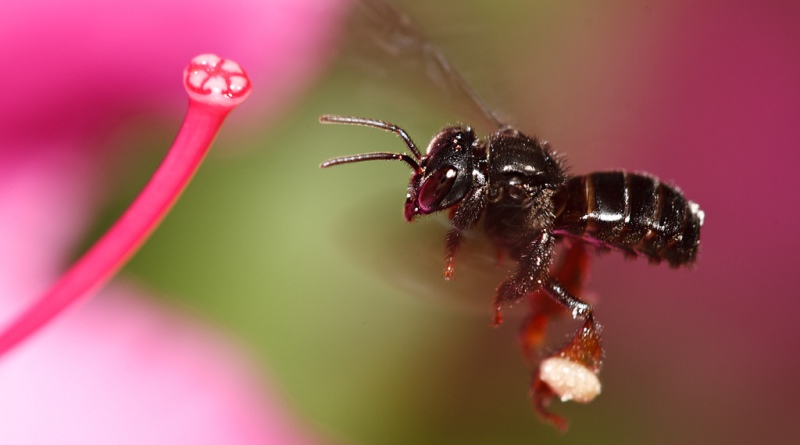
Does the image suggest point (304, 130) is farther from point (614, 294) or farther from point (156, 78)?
point (614, 294)

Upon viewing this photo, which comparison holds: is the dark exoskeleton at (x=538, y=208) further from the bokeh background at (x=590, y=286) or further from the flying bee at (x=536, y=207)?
the bokeh background at (x=590, y=286)

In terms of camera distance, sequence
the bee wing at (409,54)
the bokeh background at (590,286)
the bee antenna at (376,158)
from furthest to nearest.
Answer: the bokeh background at (590,286) < the bee wing at (409,54) < the bee antenna at (376,158)

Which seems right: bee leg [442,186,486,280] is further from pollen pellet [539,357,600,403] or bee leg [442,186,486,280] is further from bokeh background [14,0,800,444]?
bokeh background [14,0,800,444]

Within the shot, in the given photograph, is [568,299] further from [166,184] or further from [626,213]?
[166,184]

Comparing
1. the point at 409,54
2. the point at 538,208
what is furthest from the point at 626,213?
the point at 409,54

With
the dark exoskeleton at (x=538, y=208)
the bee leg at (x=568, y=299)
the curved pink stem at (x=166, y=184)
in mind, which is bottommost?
the curved pink stem at (x=166, y=184)

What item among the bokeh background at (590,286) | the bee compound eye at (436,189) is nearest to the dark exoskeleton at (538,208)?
the bee compound eye at (436,189)

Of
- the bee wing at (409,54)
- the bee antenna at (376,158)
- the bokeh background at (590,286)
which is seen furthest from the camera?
the bokeh background at (590,286)
